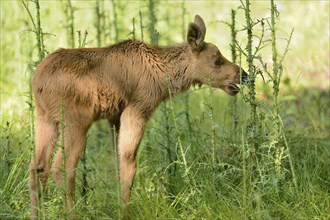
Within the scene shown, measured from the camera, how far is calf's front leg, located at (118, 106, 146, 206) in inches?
249

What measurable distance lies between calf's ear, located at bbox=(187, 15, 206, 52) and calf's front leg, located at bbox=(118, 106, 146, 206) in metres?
0.90

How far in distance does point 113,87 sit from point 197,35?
0.99 metres

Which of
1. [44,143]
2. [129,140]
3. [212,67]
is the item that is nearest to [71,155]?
[44,143]

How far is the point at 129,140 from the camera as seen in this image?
6.33m

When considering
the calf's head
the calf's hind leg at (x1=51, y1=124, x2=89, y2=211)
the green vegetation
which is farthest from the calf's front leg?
the calf's head

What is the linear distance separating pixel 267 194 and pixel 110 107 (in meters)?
1.54

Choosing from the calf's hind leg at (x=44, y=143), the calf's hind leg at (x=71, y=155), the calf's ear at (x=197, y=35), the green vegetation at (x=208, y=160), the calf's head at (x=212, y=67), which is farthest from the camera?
the calf's head at (x=212, y=67)

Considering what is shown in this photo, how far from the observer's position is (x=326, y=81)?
37.4 ft

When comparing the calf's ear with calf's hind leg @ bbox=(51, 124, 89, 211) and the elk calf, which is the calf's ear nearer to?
the elk calf

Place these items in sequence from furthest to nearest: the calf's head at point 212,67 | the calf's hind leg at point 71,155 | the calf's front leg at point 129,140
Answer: the calf's head at point 212,67, the calf's front leg at point 129,140, the calf's hind leg at point 71,155

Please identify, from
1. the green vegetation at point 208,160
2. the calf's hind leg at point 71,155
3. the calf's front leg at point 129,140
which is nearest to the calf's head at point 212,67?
the green vegetation at point 208,160

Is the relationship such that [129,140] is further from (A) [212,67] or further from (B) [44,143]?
(A) [212,67]

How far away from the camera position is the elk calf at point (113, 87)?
19.4 feet

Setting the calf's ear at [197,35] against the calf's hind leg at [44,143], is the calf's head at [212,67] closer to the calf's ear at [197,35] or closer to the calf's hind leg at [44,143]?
the calf's ear at [197,35]
